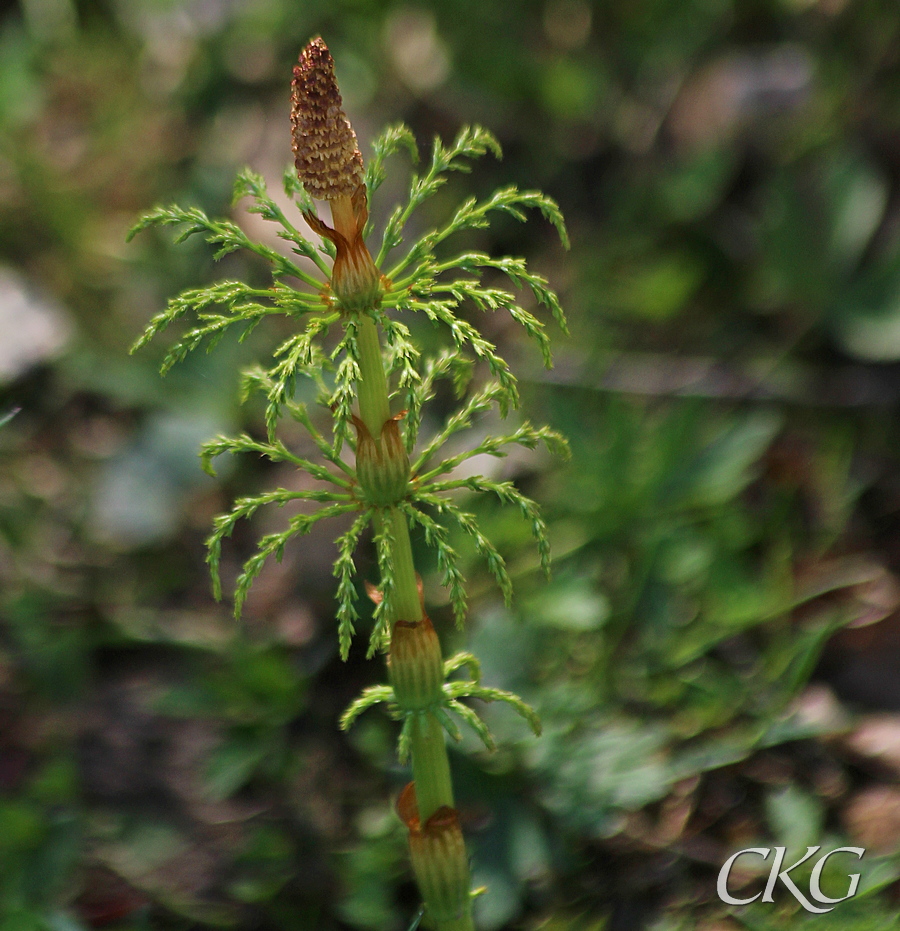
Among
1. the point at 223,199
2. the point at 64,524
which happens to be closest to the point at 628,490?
the point at 64,524

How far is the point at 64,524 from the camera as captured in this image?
263 centimetres

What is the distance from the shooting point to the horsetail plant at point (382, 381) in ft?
3.60

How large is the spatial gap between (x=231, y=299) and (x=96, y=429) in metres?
1.94

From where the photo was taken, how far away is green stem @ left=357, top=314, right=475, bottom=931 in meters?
1.19

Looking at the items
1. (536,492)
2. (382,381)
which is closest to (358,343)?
(382,381)

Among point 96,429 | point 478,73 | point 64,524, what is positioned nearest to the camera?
point 64,524

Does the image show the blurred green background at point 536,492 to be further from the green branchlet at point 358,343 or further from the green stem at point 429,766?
the green branchlet at point 358,343

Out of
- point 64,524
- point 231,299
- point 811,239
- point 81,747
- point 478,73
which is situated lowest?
point 231,299

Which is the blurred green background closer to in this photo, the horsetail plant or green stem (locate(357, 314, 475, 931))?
green stem (locate(357, 314, 475, 931))

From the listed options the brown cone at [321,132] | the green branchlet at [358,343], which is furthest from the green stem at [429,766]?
the brown cone at [321,132]

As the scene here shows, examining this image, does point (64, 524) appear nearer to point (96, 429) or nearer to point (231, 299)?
point (96, 429)

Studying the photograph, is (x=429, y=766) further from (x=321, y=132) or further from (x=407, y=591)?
(x=321, y=132)

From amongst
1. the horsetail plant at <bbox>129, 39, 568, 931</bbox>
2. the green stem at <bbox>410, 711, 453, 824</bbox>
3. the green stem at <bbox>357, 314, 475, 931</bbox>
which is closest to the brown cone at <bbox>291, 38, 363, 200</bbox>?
the horsetail plant at <bbox>129, 39, 568, 931</bbox>

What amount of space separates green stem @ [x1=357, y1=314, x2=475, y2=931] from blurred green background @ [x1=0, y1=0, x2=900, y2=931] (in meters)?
0.44
